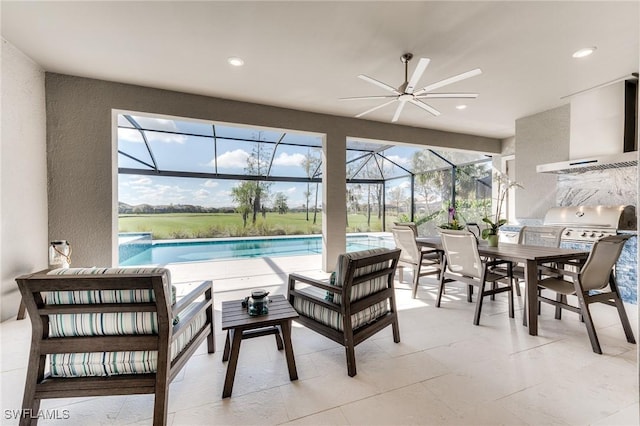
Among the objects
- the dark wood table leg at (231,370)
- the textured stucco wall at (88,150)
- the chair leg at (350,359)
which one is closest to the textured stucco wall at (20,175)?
the textured stucco wall at (88,150)

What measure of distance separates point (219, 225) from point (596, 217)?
370 inches

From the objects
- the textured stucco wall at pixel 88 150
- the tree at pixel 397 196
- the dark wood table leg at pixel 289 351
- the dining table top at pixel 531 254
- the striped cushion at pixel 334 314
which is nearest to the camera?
the dark wood table leg at pixel 289 351

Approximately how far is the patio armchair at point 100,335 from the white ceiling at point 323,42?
2228 mm

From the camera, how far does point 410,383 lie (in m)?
1.76

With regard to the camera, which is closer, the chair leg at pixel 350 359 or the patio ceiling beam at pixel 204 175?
the chair leg at pixel 350 359

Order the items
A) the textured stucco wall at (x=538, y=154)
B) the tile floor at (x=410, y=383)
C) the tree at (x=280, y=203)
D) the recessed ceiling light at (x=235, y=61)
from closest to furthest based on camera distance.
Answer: the tile floor at (x=410, y=383) → the recessed ceiling light at (x=235, y=61) → the textured stucco wall at (x=538, y=154) → the tree at (x=280, y=203)

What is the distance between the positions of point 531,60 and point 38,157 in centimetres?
586

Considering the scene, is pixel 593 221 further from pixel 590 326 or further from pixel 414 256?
pixel 414 256

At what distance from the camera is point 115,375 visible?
4.49ft

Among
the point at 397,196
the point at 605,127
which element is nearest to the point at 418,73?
the point at 605,127

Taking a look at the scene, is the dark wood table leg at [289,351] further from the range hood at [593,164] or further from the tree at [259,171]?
the tree at [259,171]

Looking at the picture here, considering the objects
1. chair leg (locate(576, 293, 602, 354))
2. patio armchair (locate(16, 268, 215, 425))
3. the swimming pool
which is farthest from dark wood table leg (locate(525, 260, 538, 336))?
the swimming pool

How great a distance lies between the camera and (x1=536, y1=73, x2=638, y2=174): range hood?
3604mm

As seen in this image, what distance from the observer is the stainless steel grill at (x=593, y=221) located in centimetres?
352
